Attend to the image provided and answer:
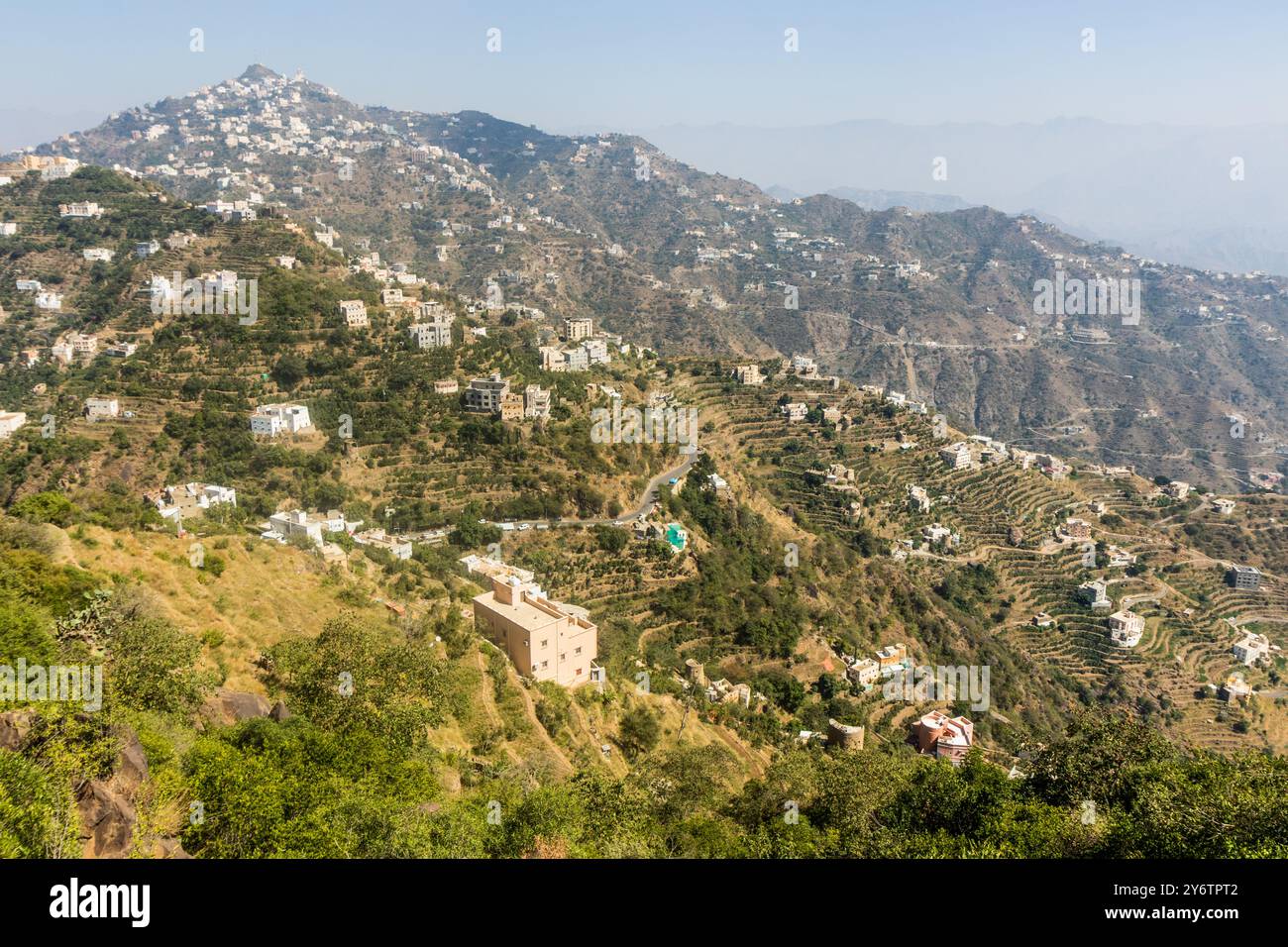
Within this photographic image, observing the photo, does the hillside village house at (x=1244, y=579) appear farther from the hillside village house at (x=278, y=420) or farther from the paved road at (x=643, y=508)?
the hillside village house at (x=278, y=420)

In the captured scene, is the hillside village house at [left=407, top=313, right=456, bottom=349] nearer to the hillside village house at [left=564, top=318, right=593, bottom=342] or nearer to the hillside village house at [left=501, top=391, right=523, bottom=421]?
the hillside village house at [left=501, top=391, right=523, bottom=421]

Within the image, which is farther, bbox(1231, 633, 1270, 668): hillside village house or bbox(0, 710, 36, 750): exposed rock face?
bbox(1231, 633, 1270, 668): hillside village house

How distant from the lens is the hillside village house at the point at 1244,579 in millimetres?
38719

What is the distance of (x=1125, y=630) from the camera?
31.7 m

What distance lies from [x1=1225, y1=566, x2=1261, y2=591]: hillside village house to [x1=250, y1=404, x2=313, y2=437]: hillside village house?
44.5 m

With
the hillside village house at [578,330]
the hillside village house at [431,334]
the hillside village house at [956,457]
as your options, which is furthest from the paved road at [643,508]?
the hillside village house at [578,330]

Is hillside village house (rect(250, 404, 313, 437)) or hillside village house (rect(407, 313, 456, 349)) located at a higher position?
hillside village house (rect(407, 313, 456, 349))

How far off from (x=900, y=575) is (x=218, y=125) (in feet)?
426

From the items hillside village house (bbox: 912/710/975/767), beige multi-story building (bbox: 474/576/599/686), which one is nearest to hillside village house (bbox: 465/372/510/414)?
beige multi-story building (bbox: 474/576/599/686)

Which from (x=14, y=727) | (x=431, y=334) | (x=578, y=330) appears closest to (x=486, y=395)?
(x=431, y=334)

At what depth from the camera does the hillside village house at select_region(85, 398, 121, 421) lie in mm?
27031

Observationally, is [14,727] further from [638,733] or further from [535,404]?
[535,404]

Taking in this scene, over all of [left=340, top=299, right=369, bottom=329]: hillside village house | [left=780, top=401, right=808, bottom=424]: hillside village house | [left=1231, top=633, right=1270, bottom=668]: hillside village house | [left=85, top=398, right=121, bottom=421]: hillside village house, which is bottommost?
[left=1231, top=633, right=1270, bottom=668]: hillside village house
